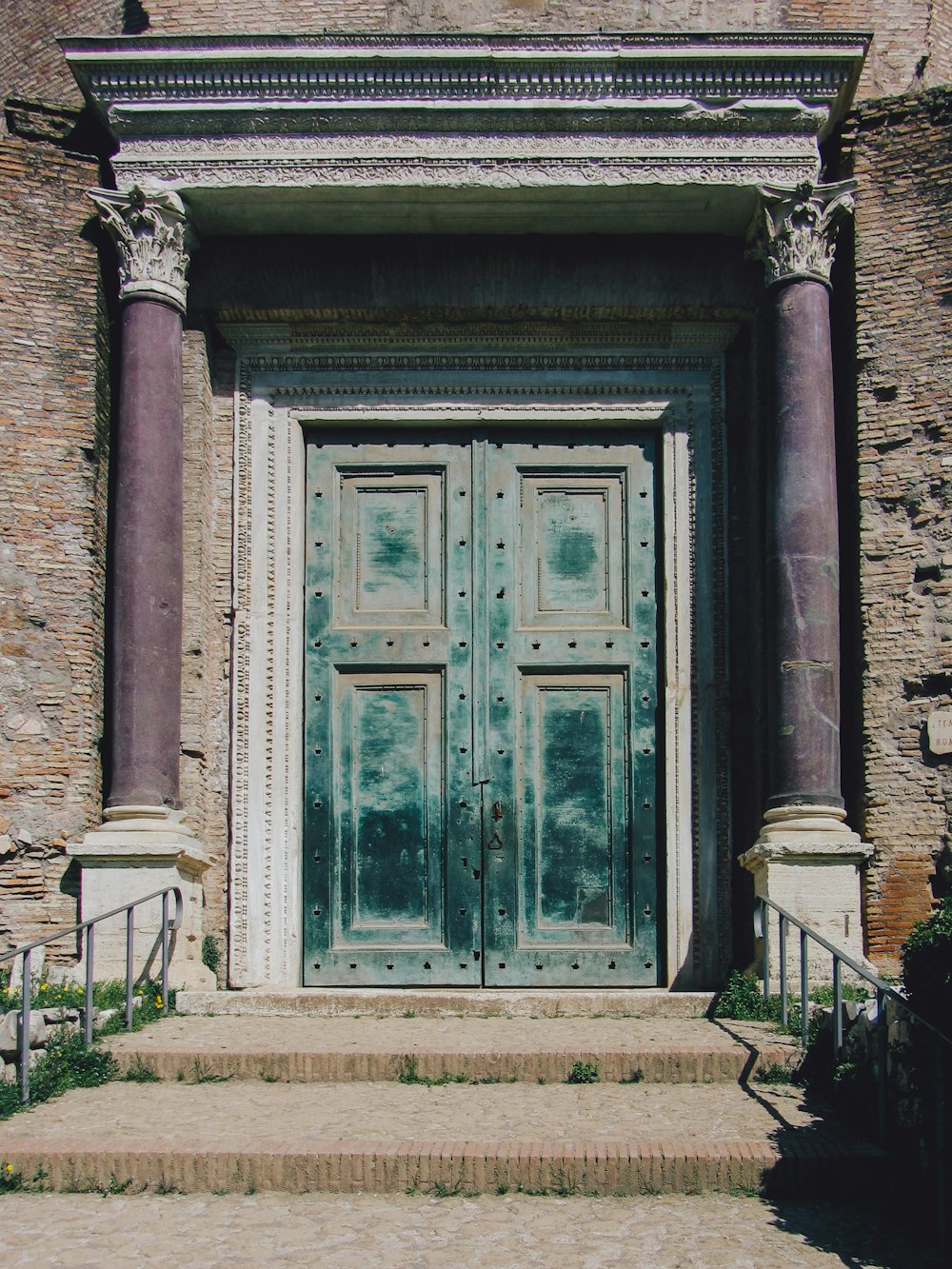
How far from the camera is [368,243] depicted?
11.1 metres

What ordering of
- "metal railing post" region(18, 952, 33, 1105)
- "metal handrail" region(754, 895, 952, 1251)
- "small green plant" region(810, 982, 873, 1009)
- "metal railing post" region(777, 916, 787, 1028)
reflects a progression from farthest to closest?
"small green plant" region(810, 982, 873, 1009), "metal railing post" region(777, 916, 787, 1028), "metal railing post" region(18, 952, 33, 1105), "metal handrail" region(754, 895, 952, 1251)

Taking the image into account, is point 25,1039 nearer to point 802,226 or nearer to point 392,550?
point 392,550

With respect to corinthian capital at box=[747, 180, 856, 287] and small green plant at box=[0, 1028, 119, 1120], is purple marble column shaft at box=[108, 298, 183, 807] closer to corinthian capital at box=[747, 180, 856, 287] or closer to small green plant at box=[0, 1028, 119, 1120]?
small green plant at box=[0, 1028, 119, 1120]

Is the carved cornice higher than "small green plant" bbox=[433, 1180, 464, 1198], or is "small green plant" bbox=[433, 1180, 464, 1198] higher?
the carved cornice

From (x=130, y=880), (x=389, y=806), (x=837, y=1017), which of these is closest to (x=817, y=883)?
(x=837, y=1017)

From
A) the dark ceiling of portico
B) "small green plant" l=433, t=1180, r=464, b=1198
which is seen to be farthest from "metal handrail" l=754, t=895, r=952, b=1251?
the dark ceiling of portico

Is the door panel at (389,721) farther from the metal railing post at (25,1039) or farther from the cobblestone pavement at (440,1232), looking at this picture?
the cobblestone pavement at (440,1232)

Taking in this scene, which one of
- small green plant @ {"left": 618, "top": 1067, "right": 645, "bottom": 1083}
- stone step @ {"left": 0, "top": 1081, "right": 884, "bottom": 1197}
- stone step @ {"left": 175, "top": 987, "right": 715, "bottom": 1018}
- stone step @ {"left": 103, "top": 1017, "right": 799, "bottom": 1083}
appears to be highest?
stone step @ {"left": 175, "top": 987, "right": 715, "bottom": 1018}

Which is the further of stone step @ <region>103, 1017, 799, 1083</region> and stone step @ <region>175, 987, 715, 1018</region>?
stone step @ <region>175, 987, 715, 1018</region>

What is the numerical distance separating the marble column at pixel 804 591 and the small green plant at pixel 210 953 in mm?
3379

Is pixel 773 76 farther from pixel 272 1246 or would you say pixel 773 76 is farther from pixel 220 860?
pixel 272 1246

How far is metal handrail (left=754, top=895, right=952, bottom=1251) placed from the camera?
5.98 m

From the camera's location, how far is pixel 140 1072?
783cm

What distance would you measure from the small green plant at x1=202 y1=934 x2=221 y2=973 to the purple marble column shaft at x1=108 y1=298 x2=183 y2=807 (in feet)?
3.02
